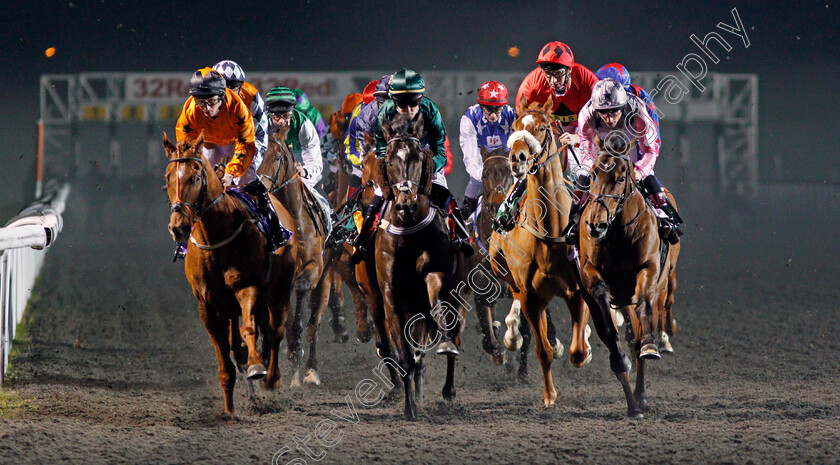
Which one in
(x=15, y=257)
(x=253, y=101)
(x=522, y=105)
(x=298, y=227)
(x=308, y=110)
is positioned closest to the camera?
(x=522, y=105)

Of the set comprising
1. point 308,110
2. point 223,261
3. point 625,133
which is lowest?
point 223,261

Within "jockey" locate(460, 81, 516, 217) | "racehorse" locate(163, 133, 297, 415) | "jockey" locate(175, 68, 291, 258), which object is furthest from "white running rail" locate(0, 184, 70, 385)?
"jockey" locate(460, 81, 516, 217)

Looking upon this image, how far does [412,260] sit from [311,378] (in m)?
1.71

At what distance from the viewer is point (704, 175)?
24.3 meters

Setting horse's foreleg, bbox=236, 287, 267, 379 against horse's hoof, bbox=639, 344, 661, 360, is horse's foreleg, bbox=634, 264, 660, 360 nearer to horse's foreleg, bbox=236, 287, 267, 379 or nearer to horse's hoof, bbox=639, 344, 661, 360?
horse's hoof, bbox=639, 344, 661, 360

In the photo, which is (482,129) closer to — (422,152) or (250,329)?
(422,152)

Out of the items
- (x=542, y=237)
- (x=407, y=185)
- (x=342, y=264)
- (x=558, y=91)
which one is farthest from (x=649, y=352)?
(x=342, y=264)

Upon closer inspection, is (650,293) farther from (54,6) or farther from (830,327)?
(54,6)

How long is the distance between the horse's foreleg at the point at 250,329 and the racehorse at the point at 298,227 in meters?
0.96

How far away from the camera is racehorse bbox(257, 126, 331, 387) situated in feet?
20.9

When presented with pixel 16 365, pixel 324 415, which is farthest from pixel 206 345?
pixel 324 415

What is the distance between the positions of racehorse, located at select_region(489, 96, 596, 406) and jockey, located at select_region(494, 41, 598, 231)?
11 cm

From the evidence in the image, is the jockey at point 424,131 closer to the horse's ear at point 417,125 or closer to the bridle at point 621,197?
the horse's ear at point 417,125

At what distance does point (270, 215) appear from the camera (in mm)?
5734
